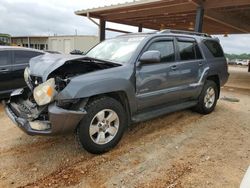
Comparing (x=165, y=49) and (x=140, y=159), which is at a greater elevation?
(x=165, y=49)

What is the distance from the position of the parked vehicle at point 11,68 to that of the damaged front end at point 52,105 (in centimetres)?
277

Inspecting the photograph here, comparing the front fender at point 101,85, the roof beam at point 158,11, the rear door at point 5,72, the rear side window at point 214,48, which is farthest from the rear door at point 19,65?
the roof beam at point 158,11

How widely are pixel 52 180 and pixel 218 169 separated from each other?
2120mm

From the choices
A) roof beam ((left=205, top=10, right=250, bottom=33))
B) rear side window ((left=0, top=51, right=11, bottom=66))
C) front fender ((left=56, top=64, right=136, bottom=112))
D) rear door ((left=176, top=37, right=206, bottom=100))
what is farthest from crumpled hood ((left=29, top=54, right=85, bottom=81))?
roof beam ((left=205, top=10, right=250, bottom=33))

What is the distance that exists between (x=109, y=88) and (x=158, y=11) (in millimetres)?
9035

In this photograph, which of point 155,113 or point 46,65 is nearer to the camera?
point 46,65

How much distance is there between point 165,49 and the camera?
4.90 meters

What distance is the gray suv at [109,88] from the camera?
11.1 ft

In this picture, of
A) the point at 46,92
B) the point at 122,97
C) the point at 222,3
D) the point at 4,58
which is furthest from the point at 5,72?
the point at 222,3

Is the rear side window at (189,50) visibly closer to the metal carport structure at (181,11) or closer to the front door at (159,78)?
the front door at (159,78)

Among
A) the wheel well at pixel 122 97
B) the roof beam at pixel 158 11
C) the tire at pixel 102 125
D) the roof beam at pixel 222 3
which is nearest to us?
the tire at pixel 102 125

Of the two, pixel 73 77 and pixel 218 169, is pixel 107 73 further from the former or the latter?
pixel 218 169

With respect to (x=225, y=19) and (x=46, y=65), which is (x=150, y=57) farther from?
(x=225, y=19)

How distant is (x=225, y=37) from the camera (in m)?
22.1
